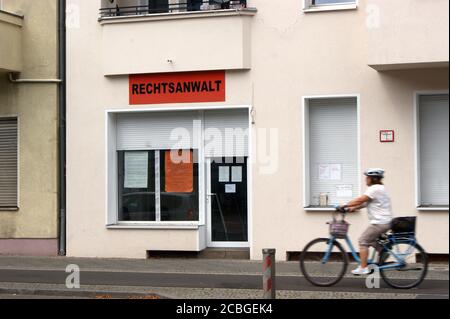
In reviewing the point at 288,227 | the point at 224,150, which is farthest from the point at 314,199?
the point at 224,150

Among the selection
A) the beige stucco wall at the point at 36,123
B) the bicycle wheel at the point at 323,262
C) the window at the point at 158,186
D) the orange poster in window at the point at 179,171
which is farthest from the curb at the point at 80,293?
the orange poster in window at the point at 179,171

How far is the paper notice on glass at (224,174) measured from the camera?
603 inches

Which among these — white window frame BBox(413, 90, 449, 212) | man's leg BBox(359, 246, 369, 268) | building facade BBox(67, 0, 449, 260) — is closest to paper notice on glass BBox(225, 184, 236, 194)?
building facade BBox(67, 0, 449, 260)

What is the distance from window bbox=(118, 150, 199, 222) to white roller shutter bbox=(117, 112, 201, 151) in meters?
0.15

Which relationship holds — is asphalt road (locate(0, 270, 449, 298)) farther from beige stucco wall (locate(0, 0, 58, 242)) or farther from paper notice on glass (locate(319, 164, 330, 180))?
paper notice on glass (locate(319, 164, 330, 180))

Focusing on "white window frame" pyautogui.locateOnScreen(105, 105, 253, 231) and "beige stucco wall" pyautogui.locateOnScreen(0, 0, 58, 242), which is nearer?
"white window frame" pyautogui.locateOnScreen(105, 105, 253, 231)

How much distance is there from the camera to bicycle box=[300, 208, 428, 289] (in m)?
10.3

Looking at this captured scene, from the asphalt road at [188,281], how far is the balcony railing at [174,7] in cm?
536

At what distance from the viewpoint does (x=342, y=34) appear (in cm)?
1409

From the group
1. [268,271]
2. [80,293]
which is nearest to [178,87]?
[80,293]

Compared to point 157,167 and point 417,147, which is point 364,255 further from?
point 157,167

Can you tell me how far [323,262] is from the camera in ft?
36.0

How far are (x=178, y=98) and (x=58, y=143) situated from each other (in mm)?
2725

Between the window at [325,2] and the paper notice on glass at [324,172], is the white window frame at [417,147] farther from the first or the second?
the window at [325,2]
